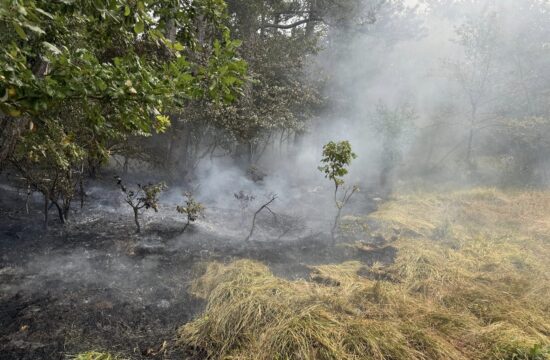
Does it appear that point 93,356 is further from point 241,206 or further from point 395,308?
point 241,206

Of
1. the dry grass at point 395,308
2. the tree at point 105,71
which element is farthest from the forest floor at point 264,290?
the tree at point 105,71

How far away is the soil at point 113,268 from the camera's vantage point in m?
3.82

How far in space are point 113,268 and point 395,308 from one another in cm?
423

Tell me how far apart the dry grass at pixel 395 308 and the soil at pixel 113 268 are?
0.48 m

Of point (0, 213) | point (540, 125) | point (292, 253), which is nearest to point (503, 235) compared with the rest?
point (292, 253)

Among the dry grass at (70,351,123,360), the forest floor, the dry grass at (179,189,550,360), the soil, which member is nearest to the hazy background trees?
the soil

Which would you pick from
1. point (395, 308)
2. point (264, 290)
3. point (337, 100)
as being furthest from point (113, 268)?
point (337, 100)

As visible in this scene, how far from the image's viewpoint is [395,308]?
14.4 feet

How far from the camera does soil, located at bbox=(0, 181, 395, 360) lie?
382 cm

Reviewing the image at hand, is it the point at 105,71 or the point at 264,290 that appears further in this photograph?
the point at 264,290

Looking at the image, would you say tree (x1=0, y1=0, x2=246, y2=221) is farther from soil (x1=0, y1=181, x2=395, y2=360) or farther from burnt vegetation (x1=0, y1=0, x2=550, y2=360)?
soil (x1=0, y1=181, x2=395, y2=360)

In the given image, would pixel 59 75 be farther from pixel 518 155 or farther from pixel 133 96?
pixel 518 155

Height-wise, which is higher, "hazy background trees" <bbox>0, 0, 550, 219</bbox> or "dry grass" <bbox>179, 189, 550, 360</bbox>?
"hazy background trees" <bbox>0, 0, 550, 219</bbox>

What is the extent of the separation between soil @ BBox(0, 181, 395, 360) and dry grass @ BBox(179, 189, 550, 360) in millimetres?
484
